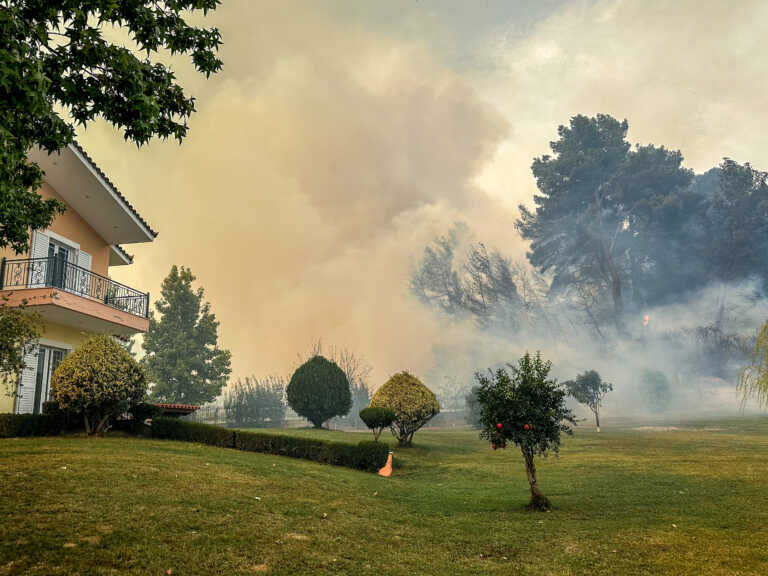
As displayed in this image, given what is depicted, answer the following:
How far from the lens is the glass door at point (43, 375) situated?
18531 millimetres

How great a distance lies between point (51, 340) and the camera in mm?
19234

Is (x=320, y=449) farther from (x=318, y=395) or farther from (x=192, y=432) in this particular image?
(x=318, y=395)

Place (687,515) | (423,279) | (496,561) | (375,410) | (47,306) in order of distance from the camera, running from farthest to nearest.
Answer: (423,279) < (375,410) < (47,306) < (687,515) < (496,561)

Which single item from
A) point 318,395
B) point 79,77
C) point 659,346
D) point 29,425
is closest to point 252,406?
point 318,395

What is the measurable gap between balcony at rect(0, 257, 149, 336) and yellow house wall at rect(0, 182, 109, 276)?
6.20 feet

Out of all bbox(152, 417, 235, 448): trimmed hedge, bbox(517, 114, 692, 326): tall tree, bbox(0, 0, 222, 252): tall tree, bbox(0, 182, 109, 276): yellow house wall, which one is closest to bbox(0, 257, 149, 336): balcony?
bbox(0, 182, 109, 276): yellow house wall

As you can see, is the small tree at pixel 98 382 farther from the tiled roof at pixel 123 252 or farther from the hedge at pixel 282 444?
the tiled roof at pixel 123 252

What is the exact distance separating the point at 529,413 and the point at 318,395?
2270cm

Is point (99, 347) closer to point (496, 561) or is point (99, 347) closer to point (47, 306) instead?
point (47, 306)

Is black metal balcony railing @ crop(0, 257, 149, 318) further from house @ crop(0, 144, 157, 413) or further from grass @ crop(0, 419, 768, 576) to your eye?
grass @ crop(0, 419, 768, 576)

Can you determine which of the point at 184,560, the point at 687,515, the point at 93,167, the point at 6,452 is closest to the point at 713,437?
the point at 687,515

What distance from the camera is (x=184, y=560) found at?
600 centimetres

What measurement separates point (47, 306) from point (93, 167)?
6165mm

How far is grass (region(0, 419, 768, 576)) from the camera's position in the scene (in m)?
6.28
